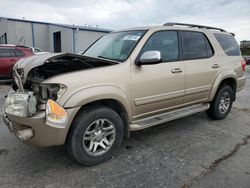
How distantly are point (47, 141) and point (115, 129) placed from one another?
A: 91 cm

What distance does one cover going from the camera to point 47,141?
2662mm

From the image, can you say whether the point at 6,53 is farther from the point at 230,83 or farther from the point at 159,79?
the point at 230,83

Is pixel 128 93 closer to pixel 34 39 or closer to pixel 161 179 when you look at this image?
pixel 161 179

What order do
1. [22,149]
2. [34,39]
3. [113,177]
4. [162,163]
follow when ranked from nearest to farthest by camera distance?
[113,177]
[162,163]
[22,149]
[34,39]

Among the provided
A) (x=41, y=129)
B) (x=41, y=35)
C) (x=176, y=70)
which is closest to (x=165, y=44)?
(x=176, y=70)

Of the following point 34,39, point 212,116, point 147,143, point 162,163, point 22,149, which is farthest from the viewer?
point 34,39

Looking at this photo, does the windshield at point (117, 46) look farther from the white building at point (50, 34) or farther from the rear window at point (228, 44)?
the white building at point (50, 34)

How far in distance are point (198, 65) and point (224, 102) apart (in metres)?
→ 1.42

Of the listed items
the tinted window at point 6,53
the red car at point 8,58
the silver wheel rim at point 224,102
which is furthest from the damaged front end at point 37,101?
the tinted window at point 6,53

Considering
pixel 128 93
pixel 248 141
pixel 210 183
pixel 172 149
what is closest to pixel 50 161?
pixel 128 93

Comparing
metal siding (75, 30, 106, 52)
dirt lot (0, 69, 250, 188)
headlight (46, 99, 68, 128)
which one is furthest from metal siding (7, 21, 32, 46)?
headlight (46, 99, 68, 128)

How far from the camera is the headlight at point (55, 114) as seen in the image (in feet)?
8.41

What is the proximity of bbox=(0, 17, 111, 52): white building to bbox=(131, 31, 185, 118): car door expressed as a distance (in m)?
18.2

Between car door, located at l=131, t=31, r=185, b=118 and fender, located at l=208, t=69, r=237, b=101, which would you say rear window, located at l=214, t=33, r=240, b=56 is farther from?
car door, located at l=131, t=31, r=185, b=118
